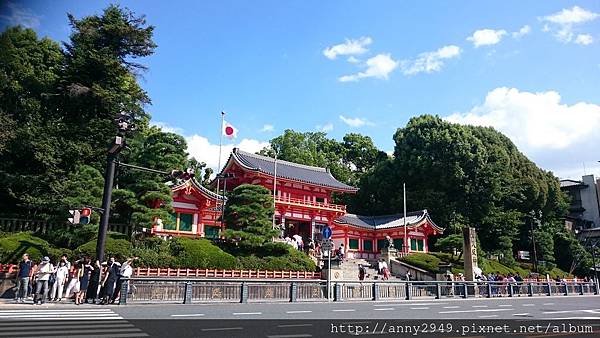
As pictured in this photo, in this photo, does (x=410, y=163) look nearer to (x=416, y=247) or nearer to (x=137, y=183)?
(x=416, y=247)

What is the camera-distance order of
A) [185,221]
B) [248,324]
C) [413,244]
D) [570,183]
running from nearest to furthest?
1. [248,324]
2. [185,221]
3. [413,244]
4. [570,183]

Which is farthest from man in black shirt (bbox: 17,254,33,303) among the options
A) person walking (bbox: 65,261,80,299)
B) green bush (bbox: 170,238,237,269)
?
green bush (bbox: 170,238,237,269)

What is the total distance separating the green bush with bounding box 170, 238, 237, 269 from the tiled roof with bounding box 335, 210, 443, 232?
20.8m

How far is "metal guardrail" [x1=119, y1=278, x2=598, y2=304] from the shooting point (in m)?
15.8

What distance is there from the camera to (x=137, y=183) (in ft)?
87.6

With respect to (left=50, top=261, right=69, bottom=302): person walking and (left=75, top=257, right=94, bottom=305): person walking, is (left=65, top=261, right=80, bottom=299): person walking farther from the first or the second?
(left=50, top=261, right=69, bottom=302): person walking

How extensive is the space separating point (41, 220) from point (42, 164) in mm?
3445

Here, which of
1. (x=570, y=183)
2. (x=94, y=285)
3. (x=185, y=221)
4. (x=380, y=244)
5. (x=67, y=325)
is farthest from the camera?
(x=570, y=183)

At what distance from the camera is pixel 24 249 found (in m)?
20.7

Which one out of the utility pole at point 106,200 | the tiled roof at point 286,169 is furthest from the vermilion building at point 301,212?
the utility pole at point 106,200

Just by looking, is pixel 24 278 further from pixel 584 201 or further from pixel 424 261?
pixel 584 201

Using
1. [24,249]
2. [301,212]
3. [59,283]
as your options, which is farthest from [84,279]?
[301,212]

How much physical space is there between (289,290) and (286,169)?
86.0ft

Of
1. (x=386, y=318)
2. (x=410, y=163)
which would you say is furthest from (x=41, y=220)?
(x=410, y=163)
